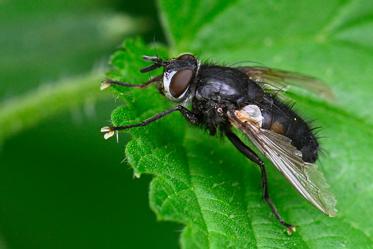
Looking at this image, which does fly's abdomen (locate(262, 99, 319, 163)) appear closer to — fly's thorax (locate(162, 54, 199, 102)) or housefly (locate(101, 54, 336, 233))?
housefly (locate(101, 54, 336, 233))

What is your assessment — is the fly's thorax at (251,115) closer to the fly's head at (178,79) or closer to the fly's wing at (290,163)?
the fly's wing at (290,163)

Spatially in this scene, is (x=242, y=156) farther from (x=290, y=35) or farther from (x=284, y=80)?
(x=290, y=35)

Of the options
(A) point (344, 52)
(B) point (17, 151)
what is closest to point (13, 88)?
(B) point (17, 151)

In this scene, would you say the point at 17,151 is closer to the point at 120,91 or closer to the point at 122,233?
the point at 122,233

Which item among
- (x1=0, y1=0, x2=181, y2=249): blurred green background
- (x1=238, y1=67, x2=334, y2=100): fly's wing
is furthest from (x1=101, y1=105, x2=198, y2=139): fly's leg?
(x1=0, y1=0, x2=181, y2=249): blurred green background

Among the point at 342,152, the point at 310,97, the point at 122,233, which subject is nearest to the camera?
the point at 342,152

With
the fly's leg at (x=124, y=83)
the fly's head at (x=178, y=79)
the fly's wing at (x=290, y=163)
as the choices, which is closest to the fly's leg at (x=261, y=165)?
the fly's wing at (x=290, y=163)

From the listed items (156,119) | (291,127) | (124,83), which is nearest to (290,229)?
(291,127)
